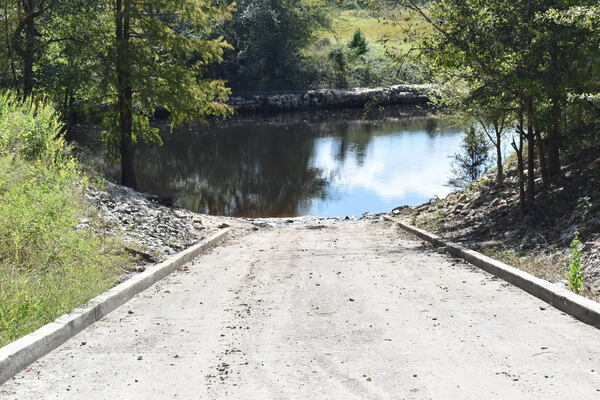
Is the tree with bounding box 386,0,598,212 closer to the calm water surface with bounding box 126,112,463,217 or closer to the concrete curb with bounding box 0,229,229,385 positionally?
the concrete curb with bounding box 0,229,229,385

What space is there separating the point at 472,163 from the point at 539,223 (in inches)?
744

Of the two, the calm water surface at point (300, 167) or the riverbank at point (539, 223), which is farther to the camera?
the calm water surface at point (300, 167)

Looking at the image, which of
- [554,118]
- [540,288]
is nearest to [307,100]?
[554,118]

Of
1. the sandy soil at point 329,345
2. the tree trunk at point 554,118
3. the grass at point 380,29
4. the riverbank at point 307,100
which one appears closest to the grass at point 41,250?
the sandy soil at point 329,345

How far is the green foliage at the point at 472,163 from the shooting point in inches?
1174

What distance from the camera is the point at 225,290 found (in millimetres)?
9430

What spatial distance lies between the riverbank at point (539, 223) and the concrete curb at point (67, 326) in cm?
513

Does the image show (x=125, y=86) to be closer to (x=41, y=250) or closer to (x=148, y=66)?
(x=148, y=66)

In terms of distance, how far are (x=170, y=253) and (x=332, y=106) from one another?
2228 inches

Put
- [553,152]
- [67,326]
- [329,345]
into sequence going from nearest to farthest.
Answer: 1. [329,345]
2. [67,326]
3. [553,152]

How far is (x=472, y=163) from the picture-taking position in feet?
101

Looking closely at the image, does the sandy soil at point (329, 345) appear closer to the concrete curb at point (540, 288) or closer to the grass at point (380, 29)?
the concrete curb at point (540, 288)

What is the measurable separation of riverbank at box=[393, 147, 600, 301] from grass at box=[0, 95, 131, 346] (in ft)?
18.4

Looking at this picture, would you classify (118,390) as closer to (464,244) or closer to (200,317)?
(200,317)
